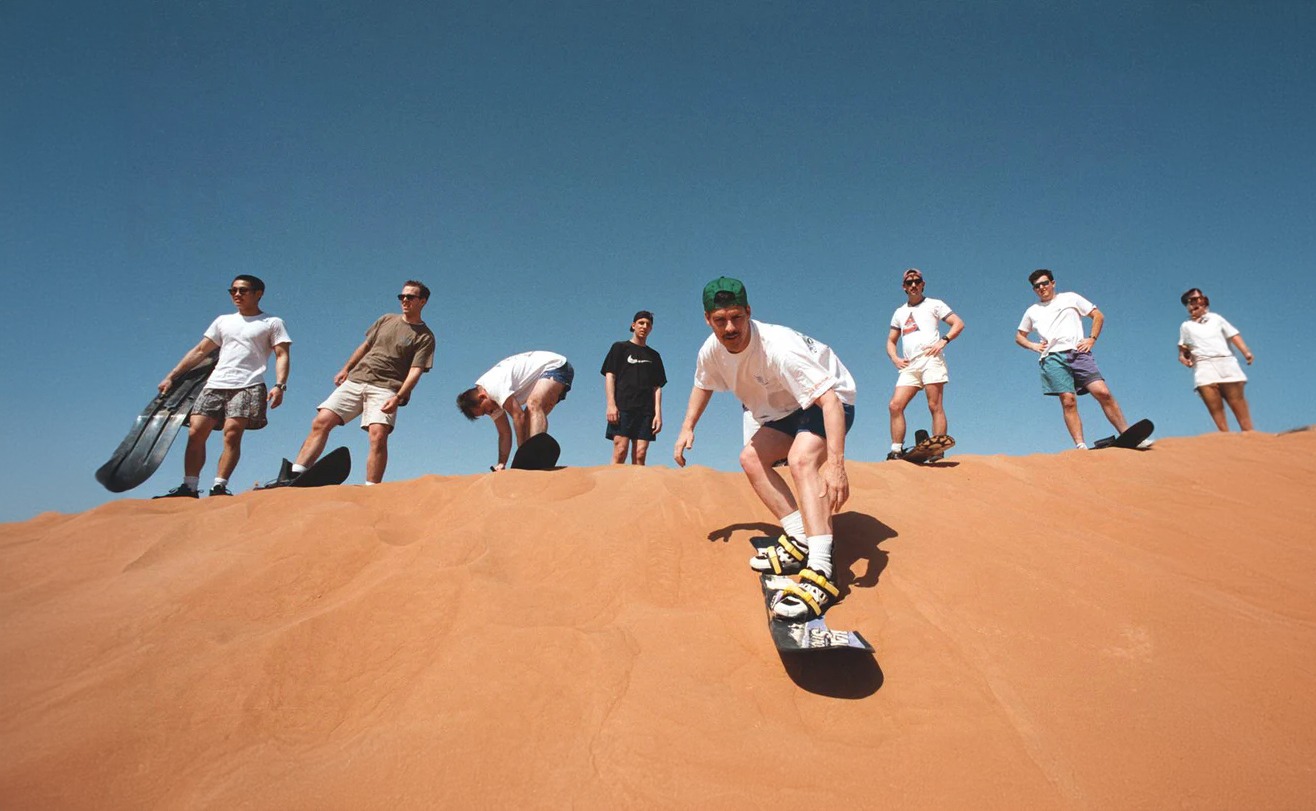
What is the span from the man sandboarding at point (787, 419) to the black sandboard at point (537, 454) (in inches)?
67.7

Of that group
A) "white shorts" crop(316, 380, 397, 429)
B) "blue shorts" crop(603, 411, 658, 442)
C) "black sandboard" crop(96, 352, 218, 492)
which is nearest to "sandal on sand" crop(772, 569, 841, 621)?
"blue shorts" crop(603, 411, 658, 442)

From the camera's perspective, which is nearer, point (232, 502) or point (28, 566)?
point (28, 566)

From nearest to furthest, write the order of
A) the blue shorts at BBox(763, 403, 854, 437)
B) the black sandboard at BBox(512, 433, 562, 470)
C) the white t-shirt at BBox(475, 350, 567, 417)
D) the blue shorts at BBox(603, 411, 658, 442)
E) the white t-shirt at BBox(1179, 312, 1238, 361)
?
the blue shorts at BBox(763, 403, 854, 437), the black sandboard at BBox(512, 433, 562, 470), the white t-shirt at BBox(475, 350, 567, 417), the blue shorts at BBox(603, 411, 658, 442), the white t-shirt at BBox(1179, 312, 1238, 361)

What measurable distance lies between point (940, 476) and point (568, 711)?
3499mm

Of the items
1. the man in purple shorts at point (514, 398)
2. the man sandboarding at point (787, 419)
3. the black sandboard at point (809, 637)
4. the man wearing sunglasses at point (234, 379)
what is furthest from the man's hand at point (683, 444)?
the man wearing sunglasses at point (234, 379)

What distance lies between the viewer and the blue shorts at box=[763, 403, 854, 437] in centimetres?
292

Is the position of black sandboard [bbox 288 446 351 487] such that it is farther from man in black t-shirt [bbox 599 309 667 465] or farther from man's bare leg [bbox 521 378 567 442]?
man in black t-shirt [bbox 599 309 667 465]

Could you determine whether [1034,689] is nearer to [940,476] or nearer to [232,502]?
[940,476]

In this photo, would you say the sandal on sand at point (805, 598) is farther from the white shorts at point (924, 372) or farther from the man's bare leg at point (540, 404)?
the white shorts at point (924, 372)

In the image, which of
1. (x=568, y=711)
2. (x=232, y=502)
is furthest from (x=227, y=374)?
(x=568, y=711)

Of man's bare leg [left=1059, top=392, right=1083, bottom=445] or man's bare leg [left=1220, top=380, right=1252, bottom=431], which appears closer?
man's bare leg [left=1059, top=392, right=1083, bottom=445]

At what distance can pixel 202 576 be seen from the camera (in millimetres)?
2779

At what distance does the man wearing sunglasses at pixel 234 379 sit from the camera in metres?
4.83

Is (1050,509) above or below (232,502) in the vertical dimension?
below
